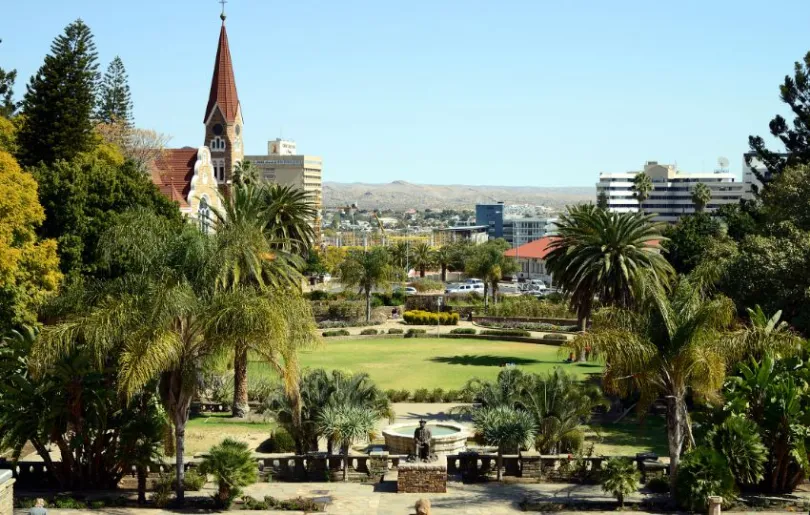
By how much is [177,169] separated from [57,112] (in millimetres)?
25601

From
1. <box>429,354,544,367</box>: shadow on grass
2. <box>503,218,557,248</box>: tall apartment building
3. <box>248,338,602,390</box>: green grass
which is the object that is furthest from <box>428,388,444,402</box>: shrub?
<box>503,218,557,248</box>: tall apartment building

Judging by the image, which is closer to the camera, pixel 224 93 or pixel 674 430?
pixel 674 430

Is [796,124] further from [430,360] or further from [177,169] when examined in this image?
[177,169]

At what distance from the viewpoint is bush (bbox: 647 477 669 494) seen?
66.1 ft

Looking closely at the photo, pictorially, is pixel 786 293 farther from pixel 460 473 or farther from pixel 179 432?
pixel 179 432

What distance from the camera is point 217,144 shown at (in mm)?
84875

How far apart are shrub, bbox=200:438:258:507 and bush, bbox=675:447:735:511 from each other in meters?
8.34

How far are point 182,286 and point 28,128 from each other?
2871 cm

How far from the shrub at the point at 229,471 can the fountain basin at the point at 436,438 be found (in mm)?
5600

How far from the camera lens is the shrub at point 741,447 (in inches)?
746

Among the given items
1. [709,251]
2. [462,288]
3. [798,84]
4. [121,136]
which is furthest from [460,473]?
[462,288]

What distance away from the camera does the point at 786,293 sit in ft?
101

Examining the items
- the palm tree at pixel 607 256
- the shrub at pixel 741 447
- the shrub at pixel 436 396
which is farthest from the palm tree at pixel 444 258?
the shrub at pixel 741 447

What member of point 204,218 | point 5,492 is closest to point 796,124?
point 204,218
